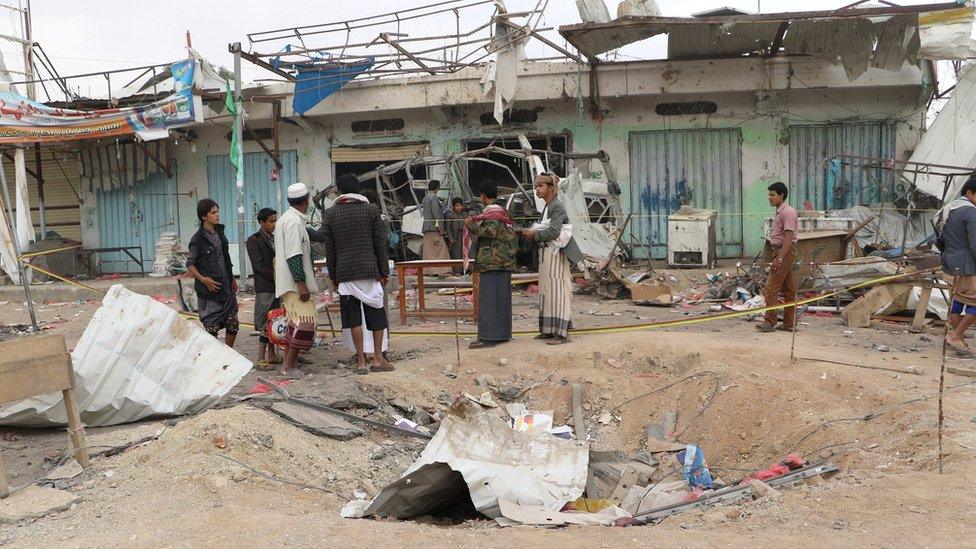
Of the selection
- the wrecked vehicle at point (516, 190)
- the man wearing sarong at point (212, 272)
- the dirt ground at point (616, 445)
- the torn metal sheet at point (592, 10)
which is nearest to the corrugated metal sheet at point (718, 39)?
the torn metal sheet at point (592, 10)

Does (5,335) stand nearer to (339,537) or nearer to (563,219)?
(563,219)

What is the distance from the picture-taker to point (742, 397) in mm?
5922

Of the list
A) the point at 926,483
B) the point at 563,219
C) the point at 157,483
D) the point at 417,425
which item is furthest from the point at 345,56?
the point at 926,483

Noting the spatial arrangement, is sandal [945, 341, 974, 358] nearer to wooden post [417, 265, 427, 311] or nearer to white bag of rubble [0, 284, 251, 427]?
wooden post [417, 265, 427, 311]

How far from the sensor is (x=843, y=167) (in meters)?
12.9

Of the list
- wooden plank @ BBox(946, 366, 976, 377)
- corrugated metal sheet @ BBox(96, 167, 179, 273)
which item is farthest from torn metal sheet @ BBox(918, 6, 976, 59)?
corrugated metal sheet @ BBox(96, 167, 179, 273)

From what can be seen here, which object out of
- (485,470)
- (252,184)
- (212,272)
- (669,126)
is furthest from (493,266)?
(252,184)

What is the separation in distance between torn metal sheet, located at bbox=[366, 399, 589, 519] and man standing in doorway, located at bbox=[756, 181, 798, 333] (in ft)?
10.9

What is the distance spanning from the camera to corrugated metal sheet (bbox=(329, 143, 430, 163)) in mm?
14617

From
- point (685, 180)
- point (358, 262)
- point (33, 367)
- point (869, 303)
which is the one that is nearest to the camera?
point (33, 367)

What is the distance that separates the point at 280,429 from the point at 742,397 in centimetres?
330

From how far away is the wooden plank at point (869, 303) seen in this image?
330 inches

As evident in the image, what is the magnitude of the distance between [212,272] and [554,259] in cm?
298

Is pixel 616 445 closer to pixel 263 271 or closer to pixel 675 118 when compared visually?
pixel 263 271
